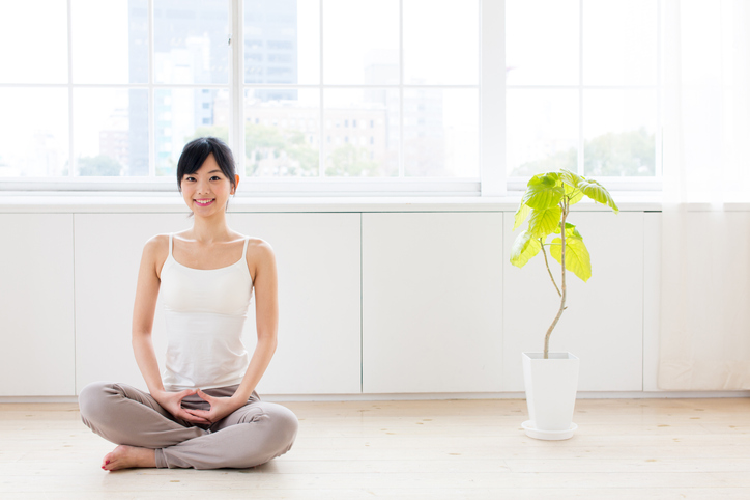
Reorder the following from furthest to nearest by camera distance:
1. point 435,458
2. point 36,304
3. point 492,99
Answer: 1. point 492,99
2. point 36,304
3. point 435,458

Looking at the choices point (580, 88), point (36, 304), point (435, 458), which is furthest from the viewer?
point (580, 88)

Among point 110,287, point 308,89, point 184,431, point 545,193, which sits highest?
point 308,89

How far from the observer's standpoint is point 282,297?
248cm

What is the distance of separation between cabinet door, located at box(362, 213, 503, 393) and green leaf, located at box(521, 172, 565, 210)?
547 mm

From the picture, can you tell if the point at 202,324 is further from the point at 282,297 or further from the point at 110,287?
the point at 110,287

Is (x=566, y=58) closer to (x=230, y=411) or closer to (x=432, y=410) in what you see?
(x=432, y=410)

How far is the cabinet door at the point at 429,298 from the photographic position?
2488mm

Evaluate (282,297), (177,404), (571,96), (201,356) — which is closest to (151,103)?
(282,297)

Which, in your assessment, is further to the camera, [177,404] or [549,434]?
[549,434]

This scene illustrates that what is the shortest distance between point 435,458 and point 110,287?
4.58 ft

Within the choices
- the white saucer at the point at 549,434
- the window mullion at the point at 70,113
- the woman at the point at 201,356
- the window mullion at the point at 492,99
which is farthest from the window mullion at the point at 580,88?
the window mullion at the point at 70,113

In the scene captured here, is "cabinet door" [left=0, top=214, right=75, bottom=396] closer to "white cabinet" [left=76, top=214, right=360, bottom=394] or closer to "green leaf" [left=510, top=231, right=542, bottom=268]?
"white cabinet" [left=76, top=214, right=360, bottom=394]

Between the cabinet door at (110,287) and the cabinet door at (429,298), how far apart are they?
2.53ft

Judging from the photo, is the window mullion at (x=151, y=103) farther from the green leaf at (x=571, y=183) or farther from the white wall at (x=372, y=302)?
the green leaf at (x=571, y=183)
